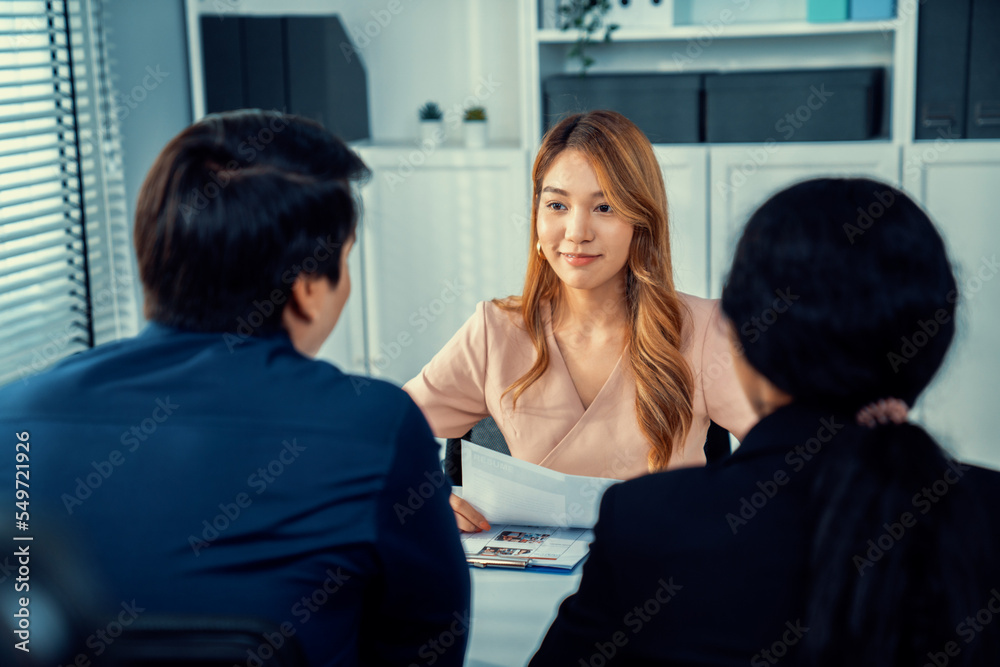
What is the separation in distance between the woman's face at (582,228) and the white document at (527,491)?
18.5 inches

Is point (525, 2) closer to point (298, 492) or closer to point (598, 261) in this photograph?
point (598, 261)

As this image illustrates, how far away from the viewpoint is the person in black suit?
777mm

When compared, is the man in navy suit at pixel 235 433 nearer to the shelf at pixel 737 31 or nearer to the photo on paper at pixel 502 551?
the photo on paper at pixel 502 551

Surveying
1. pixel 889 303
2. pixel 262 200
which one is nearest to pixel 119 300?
pixel 262 200

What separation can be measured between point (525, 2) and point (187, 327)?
2.27m

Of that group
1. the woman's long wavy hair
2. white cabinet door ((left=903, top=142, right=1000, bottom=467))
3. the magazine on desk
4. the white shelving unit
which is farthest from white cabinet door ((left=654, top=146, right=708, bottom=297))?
the magazine on desk

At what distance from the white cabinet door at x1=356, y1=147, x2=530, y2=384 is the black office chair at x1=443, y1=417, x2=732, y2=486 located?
1.29 metres

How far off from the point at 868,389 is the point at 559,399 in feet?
3.15

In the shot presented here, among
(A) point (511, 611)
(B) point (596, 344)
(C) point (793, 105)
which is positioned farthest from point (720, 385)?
(C) point (793, 105)

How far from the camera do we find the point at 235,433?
87 cm

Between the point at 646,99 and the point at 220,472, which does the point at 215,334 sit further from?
the point at 646,99

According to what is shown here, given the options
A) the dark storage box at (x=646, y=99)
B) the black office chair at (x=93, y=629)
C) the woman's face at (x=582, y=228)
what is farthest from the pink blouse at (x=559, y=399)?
the dark storage box at (x=646, y=99)

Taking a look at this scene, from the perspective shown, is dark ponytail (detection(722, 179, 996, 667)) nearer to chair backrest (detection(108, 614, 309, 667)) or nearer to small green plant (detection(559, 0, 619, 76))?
chair backrest (detection(108, 614, 309, 667))

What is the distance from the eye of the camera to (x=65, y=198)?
2828mm
